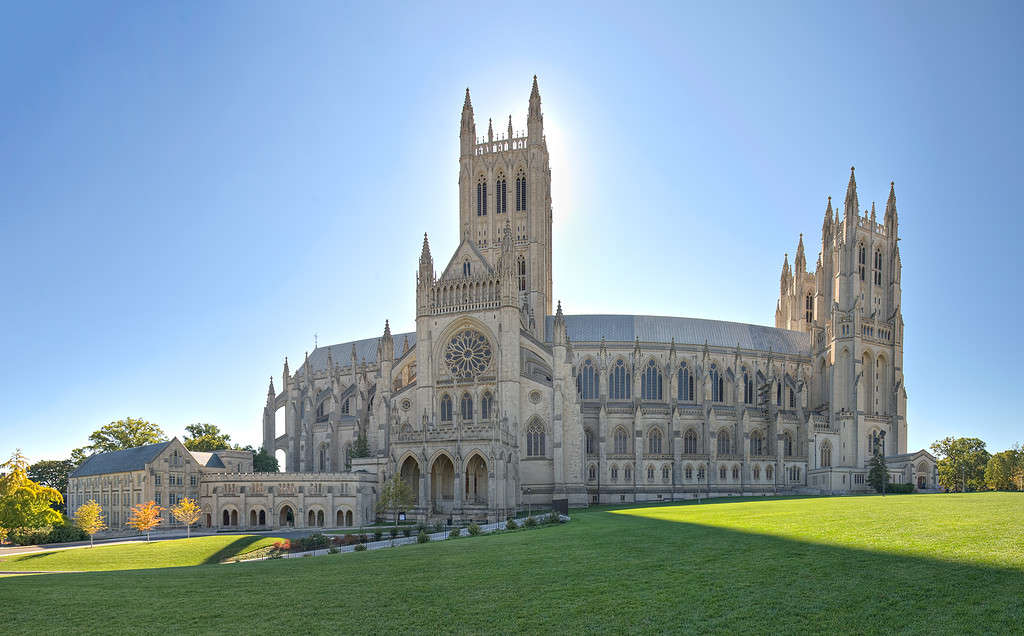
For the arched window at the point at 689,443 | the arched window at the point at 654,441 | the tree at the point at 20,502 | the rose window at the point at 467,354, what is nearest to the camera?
the tree at the point at 20,502

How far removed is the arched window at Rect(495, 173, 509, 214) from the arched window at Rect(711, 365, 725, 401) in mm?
32319

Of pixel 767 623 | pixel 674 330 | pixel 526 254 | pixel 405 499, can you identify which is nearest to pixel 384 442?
pixel 405 499

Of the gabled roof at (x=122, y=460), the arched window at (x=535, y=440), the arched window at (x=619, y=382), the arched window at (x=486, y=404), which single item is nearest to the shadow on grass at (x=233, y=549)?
the gabled roof at (x=122, y=460)

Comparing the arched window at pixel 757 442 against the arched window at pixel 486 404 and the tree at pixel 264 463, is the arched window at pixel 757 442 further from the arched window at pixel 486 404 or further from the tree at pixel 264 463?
the tree at pixel 264 463

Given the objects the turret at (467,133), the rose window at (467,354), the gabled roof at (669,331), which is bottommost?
the rose window at (467,354)

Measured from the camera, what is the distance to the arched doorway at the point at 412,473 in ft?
228

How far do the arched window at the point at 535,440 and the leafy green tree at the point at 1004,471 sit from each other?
174 ft

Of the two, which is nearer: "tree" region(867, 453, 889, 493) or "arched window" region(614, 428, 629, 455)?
"tree" region(867, 453, 889, 493)

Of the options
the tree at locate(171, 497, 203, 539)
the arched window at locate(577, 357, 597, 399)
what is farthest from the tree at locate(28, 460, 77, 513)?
the arched window at locate(577, 357, 597, 399)

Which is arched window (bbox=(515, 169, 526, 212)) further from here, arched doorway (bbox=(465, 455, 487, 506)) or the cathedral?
arched doorway (bbox=(465, 455, 487, 506))

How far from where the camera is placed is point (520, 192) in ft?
322

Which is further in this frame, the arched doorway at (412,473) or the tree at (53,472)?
the tree at (53,472)

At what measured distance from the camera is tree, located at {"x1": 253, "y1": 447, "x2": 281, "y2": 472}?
87375 mm

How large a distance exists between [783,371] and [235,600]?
3178 inches
